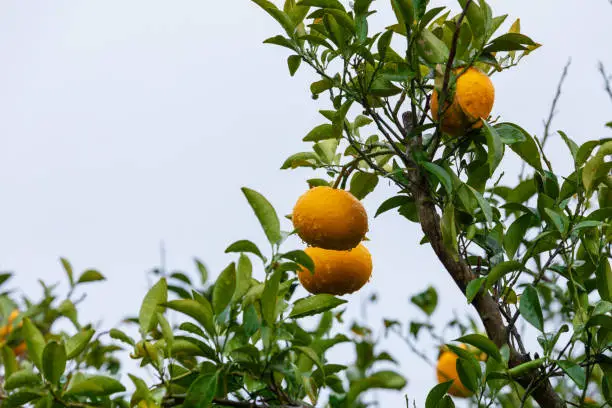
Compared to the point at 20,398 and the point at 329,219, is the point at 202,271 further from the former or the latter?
the point at 20,398

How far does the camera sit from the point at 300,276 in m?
1.65

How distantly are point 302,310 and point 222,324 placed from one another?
14 cm

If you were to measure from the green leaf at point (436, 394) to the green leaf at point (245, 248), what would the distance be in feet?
1.24

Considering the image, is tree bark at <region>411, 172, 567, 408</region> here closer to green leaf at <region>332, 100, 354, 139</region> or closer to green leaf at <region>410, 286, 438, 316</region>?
green leaf at <region>332, 100, 354, 139</region>

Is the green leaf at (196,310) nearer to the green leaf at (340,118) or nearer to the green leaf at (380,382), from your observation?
Answer: the green leaf at (380,382)

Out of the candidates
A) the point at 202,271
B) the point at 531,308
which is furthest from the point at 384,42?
the point at 202,271

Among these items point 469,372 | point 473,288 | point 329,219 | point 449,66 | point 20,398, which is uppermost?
point 449,66

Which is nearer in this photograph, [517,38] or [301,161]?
[517,38]

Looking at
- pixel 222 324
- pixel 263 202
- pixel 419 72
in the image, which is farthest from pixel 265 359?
pixel 419 72

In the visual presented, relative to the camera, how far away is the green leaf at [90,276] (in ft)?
→ 7.16

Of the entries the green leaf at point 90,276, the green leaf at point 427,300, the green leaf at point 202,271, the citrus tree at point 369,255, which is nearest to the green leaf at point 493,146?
the citrus tree at point 369,255

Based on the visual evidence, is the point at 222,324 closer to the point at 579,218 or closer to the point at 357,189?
the point at 357,189

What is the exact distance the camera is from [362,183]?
5.74 ft

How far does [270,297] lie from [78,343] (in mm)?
371
